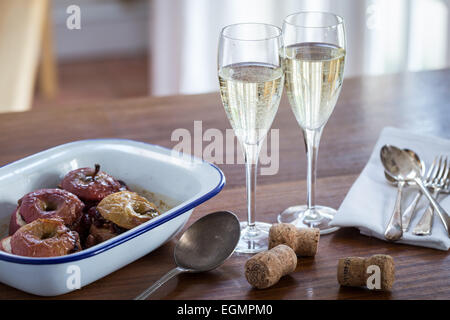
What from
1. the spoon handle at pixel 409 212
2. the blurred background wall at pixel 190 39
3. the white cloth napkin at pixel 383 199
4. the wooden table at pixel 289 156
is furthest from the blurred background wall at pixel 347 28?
the spoon handle at pixel 409 212

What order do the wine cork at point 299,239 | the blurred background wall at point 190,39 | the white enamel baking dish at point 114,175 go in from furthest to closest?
1. the blurred background wall at point 190,39
2. the wine cork at point 299,239
3. the white enamel baking dish at point 114,175

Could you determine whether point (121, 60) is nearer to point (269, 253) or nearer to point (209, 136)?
point (209, 136)

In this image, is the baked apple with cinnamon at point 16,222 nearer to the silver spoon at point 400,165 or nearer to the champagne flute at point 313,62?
the champagne flute at point 313,62

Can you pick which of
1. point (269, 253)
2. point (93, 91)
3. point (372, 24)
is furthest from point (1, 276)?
point (93, 91)

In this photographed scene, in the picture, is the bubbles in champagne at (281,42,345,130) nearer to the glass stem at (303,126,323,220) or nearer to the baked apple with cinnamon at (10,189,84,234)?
the glass stem at (303,126,323,220)

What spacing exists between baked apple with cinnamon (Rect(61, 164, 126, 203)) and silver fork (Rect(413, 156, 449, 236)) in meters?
0.40

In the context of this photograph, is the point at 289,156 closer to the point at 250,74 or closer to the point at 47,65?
the point at 250,74

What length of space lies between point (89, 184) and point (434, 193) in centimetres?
50

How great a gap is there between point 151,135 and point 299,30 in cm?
48

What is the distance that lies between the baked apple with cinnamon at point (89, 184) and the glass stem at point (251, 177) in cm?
17

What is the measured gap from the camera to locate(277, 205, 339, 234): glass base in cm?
94

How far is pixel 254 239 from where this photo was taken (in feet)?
2.97

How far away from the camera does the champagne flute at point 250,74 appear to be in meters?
0.81

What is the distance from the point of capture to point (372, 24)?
8.95 feet
